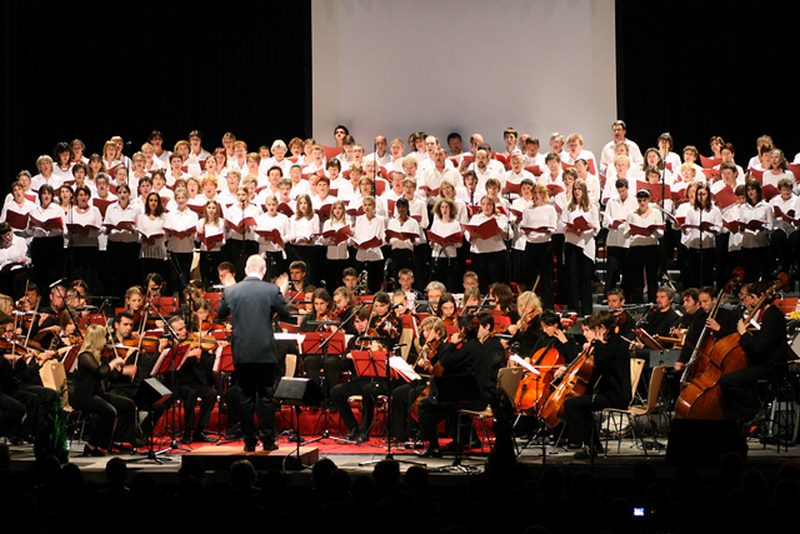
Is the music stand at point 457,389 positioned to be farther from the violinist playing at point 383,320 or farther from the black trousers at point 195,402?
the black trousers at point 195,402

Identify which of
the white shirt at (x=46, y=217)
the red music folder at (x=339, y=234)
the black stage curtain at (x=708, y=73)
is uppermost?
the black stage curtain at (x=708, y=73)

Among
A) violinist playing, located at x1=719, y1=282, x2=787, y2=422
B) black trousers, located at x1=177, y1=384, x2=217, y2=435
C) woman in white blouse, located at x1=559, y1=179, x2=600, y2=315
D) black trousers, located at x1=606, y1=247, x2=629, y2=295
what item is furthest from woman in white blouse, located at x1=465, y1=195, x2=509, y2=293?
violinist playing, located at x1=719, y1=282, x2=787, y2=422

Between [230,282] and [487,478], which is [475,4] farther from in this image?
[487,478]

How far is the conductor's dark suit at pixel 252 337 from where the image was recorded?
7660 millimetres

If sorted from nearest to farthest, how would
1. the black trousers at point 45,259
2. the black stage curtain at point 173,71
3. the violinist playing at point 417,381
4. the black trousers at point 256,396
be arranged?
the black trousers at point 256,396, the violinist playing at point 417,381, the black trousers at point 45,259, the black stage curtain at point 173,71

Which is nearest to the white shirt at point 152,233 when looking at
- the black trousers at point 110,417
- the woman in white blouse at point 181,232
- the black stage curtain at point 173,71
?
the woman in white blouse at point 181,232

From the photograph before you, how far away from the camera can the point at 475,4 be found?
15562 millimetres

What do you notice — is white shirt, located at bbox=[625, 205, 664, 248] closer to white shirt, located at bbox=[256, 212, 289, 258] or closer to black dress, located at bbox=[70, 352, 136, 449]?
white shirt, located at bbox=[256, 212, 289, 258]

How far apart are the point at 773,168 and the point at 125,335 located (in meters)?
7.33

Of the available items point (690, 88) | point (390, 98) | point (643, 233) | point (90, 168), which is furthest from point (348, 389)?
point (690, 88)

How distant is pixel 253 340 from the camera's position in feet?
25.1

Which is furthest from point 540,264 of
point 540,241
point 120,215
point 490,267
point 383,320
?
point 120,215

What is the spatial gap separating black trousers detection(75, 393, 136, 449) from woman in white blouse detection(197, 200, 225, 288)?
3538 millimetres

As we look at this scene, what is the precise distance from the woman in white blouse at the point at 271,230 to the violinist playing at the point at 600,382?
4764 mm
